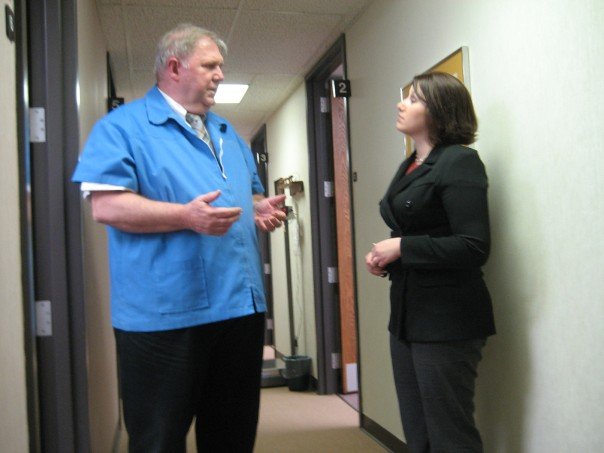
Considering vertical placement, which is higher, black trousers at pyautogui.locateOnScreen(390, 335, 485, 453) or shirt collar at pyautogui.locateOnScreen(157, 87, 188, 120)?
shirt collar at pyautogui.locateOnScreen(157, 87, 188, 120)

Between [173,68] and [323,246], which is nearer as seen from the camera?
[173,68]

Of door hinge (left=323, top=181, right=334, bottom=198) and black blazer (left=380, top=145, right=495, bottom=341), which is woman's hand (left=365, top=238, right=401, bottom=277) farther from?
door hinge (left=323, top=181, right=334, bottom=198)

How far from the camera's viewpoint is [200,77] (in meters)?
1.44

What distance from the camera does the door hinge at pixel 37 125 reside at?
1.81 meters

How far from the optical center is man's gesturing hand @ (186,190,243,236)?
1.21m

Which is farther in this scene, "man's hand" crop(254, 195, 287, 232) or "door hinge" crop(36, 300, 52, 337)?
"door hinge" crop(36, 300, 52, 337)

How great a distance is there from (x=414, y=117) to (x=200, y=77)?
681mm

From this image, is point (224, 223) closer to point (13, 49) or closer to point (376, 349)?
point (13, 49)

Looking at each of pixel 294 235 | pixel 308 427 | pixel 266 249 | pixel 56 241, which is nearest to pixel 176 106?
pixel 56 241

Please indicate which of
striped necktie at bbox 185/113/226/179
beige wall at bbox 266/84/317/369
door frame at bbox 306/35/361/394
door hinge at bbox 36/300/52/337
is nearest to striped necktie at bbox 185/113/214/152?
striped necktie at bbox 185/113/226/179

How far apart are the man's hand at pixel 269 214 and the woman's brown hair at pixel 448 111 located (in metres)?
0.51

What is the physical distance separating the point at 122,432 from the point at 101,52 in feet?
6.86

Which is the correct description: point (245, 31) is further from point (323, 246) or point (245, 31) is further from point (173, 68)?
point (173, 68)

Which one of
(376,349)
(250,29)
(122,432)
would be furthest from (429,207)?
(122,432)
